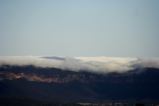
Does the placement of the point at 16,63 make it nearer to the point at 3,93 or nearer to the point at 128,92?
the point at 3,93

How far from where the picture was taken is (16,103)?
22000 mm

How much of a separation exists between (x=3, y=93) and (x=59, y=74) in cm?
358

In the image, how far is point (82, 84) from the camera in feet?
75.7

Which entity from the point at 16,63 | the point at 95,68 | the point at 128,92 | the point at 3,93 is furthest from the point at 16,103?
the point at 128,92

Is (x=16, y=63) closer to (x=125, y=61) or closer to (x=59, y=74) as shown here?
(x=59, y=74)

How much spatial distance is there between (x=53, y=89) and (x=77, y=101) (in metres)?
1.69

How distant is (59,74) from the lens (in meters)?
22.7

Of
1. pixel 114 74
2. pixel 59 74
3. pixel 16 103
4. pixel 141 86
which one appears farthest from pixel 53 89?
pixel 141 86

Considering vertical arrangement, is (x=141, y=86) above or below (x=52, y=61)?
below

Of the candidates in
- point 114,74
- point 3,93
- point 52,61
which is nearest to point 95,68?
point 114,74

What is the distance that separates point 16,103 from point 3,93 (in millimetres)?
985

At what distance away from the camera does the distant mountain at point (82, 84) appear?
22.5 metres

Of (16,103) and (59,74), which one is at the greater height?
(59,74)

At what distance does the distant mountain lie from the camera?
22.5 meters
